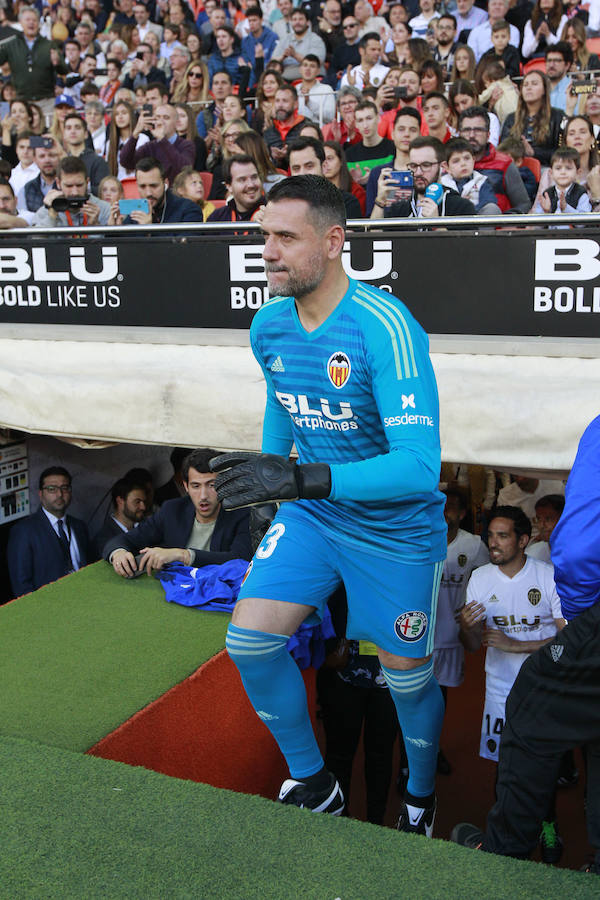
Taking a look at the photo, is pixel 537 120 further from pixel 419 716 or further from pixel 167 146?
pixel 419 716

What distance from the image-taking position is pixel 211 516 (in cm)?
535

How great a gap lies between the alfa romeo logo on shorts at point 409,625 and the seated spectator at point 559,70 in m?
6.89

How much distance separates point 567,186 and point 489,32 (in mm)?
5132

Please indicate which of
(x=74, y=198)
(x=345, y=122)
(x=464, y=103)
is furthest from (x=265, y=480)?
(x=345, y=122)

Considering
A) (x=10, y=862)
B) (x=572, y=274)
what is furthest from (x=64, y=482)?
(x=10, y=862)

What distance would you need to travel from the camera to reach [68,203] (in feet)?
20.8

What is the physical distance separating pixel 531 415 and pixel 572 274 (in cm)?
74

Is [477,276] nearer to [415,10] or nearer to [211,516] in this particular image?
[211,516]

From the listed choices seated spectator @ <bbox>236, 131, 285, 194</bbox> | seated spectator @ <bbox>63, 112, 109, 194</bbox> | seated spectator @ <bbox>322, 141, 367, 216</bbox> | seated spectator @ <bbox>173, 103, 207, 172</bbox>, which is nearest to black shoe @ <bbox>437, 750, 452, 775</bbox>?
seated spectator @ <bbox>322, 141, 367, 216</bbox>

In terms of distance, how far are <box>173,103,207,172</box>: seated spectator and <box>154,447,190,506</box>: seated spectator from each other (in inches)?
125

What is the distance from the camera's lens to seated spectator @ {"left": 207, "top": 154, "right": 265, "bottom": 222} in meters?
5.85

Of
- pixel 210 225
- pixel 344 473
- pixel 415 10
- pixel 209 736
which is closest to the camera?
pixel 344 473

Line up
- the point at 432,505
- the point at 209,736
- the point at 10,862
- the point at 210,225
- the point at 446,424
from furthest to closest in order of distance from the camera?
the point at 210,225, the point at 446,424, the point at 209,736, the point at 432,505, the point at 10,862

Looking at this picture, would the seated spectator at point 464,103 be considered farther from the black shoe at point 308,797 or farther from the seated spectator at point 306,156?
the black shoe at point 308,797
